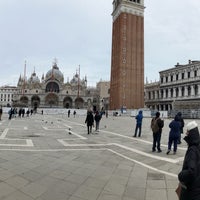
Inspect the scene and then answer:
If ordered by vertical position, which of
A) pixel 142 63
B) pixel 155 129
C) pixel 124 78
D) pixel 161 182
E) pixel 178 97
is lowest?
pixel 161 182

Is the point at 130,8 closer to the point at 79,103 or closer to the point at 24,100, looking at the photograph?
the point at 79,103

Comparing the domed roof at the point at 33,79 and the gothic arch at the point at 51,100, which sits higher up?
the domed roof at the point at 33,79

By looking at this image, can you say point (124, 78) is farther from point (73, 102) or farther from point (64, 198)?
point (64, 198)

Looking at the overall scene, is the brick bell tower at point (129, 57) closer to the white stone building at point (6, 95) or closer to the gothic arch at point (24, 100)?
the gothic arch at point (24, 100)

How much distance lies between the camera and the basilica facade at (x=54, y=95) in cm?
11100

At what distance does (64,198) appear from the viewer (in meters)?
5.05

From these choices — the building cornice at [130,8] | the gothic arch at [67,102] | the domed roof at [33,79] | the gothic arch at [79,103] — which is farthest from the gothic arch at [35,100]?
the building cornice at [130,8]

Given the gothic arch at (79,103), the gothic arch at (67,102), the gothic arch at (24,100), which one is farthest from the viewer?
the gothic arch at (79,103)

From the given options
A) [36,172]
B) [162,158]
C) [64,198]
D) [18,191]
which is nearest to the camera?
[64,198]

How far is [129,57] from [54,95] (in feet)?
156

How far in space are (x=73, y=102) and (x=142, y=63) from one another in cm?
4593

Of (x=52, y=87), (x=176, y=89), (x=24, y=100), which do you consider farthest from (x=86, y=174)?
(x=52, y=87)

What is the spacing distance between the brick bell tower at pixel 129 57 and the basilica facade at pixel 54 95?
36.7m

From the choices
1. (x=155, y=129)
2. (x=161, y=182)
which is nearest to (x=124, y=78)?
(x=155, y=129)
